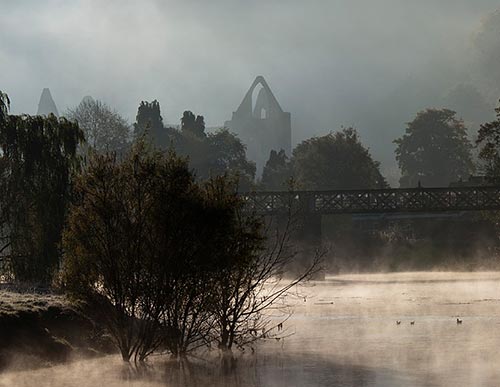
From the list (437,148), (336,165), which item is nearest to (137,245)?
(336,165)

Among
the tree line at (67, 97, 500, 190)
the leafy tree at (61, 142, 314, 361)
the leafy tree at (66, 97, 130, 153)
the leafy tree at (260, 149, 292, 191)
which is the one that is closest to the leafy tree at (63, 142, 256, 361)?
the leafy tree at (61, 142, 314, 361)

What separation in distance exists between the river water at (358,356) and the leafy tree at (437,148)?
12164 centimetres

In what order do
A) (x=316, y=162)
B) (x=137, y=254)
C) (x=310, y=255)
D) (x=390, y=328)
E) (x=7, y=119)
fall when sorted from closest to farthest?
(x=137, y=254)
(x=390, y=328)
(x=7, y=119)
(x=310, y=255)
(x=316, y=162)

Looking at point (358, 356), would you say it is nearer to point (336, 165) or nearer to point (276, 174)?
point (336, 165)

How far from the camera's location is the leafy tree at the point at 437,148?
596 ft

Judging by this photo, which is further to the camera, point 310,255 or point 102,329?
point 310,255

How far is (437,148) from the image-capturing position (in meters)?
185

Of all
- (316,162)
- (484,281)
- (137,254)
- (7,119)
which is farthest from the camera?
(316,162)

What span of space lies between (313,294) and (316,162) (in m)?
71.3

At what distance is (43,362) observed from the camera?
33906 millimetres

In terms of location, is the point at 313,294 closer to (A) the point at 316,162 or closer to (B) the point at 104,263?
(B) the point at 104,263

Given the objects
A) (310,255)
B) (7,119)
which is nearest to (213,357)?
(7,119)

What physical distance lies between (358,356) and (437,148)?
150 meters

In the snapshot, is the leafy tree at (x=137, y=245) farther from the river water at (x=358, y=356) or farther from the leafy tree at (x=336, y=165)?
the leafy tree at (x=336, y=165)
